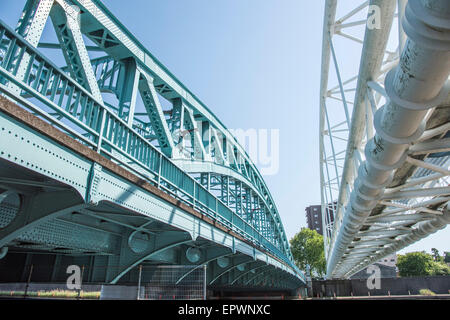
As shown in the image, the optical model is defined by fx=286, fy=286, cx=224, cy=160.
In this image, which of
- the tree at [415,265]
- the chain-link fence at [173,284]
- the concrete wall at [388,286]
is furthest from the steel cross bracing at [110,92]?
the tree at [415,265]

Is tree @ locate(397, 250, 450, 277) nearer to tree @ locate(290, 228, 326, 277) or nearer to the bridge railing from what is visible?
tree @ locate(290, 228, 326, 277)

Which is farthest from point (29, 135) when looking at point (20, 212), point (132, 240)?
point (132, 240)

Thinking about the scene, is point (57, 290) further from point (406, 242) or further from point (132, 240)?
point (406, 242)

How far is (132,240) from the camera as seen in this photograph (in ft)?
27.5

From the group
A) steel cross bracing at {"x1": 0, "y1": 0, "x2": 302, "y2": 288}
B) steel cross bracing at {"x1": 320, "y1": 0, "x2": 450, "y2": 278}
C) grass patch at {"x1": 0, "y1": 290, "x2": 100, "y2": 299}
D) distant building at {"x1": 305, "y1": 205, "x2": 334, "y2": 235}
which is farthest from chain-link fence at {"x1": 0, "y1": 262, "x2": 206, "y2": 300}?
distant building at {"x1": 305, "y1": 205, "x2": 334, "y2": 235}

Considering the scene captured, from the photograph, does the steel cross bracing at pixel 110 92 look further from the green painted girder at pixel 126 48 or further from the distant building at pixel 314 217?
the distant building at pixel 314 217

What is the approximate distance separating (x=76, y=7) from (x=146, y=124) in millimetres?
8880

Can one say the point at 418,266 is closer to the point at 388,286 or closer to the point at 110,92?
the point at 388,286

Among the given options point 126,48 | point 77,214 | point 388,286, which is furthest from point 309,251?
point 77,214

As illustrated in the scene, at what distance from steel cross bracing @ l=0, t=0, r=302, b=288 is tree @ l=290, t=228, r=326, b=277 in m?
64.1

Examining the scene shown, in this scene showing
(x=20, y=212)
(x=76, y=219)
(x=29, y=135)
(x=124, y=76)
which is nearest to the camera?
(x=29, y=135)

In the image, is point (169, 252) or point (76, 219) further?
point (169, 252)

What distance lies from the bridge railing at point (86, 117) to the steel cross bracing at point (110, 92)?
0.05ft

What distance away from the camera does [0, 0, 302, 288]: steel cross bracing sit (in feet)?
14.1
